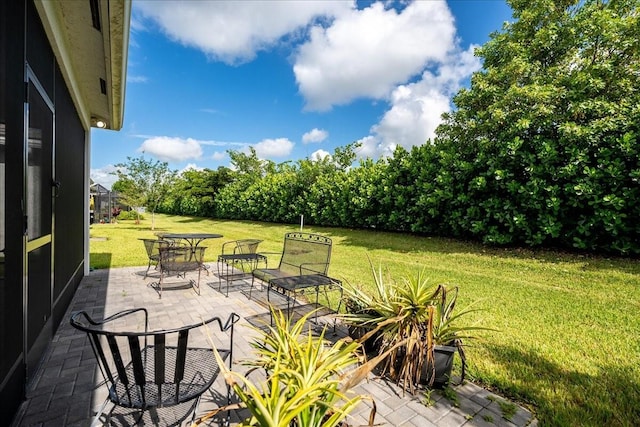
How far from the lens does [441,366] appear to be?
105 inches

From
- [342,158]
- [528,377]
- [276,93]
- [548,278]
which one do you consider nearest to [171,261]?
[528,377]

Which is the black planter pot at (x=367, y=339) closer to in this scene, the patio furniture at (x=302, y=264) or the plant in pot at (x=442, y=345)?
the plant in pot at (x=442, y=345)

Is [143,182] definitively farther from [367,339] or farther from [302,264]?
[367,339]

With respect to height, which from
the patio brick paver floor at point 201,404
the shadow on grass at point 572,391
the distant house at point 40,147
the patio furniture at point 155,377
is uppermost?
the distant house at point 40,147

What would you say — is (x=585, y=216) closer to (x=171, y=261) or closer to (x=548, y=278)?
(x=548, y=278)

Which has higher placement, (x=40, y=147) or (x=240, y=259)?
(x=40, y=147)

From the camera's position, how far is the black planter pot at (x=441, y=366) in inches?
105

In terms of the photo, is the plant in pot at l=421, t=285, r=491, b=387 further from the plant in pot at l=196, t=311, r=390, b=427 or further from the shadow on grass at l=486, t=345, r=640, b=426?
the plant in pot at l=196, t=311, r=390, b=427

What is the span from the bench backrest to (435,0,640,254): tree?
652 cm

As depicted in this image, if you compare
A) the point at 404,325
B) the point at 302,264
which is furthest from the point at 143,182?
the point at 404,325

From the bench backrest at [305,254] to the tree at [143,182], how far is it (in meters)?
17.7

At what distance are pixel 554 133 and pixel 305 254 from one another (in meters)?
8.17

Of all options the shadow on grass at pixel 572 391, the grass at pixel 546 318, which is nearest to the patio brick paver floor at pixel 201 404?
the shadow on grass at pixel 572 391

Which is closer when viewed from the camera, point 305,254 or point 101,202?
point 305,254
